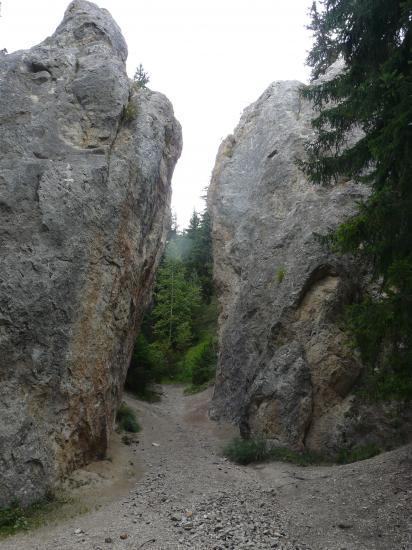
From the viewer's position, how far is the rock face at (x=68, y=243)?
11.7 meters

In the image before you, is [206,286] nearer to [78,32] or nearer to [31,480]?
[78,32]

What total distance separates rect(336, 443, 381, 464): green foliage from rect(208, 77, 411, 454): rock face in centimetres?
38

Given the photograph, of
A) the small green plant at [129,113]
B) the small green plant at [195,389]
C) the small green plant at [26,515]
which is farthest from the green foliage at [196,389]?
the small green plant at [26,515]

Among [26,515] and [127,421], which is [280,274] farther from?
[26,515]

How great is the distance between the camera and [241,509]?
10.1 metres

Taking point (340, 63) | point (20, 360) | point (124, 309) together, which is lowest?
point (20, 360)

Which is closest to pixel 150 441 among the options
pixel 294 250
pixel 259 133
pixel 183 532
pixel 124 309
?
pixel 124 309

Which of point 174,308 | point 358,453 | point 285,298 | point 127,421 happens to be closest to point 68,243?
point 127,421

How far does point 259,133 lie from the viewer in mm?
28781

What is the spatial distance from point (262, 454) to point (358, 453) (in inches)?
121

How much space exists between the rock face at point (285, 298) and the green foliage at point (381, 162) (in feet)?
5.60

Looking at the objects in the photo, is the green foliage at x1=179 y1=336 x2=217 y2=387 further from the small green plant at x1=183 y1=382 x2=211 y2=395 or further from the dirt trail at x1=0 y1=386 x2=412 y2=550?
the dirt trail at x1=0 y1=386 x2=412 y2=550

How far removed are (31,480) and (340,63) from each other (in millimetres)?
27811

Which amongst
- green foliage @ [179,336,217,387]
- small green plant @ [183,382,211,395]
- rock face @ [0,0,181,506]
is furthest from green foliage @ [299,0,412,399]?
green foliage @ [179,336,217,387]
